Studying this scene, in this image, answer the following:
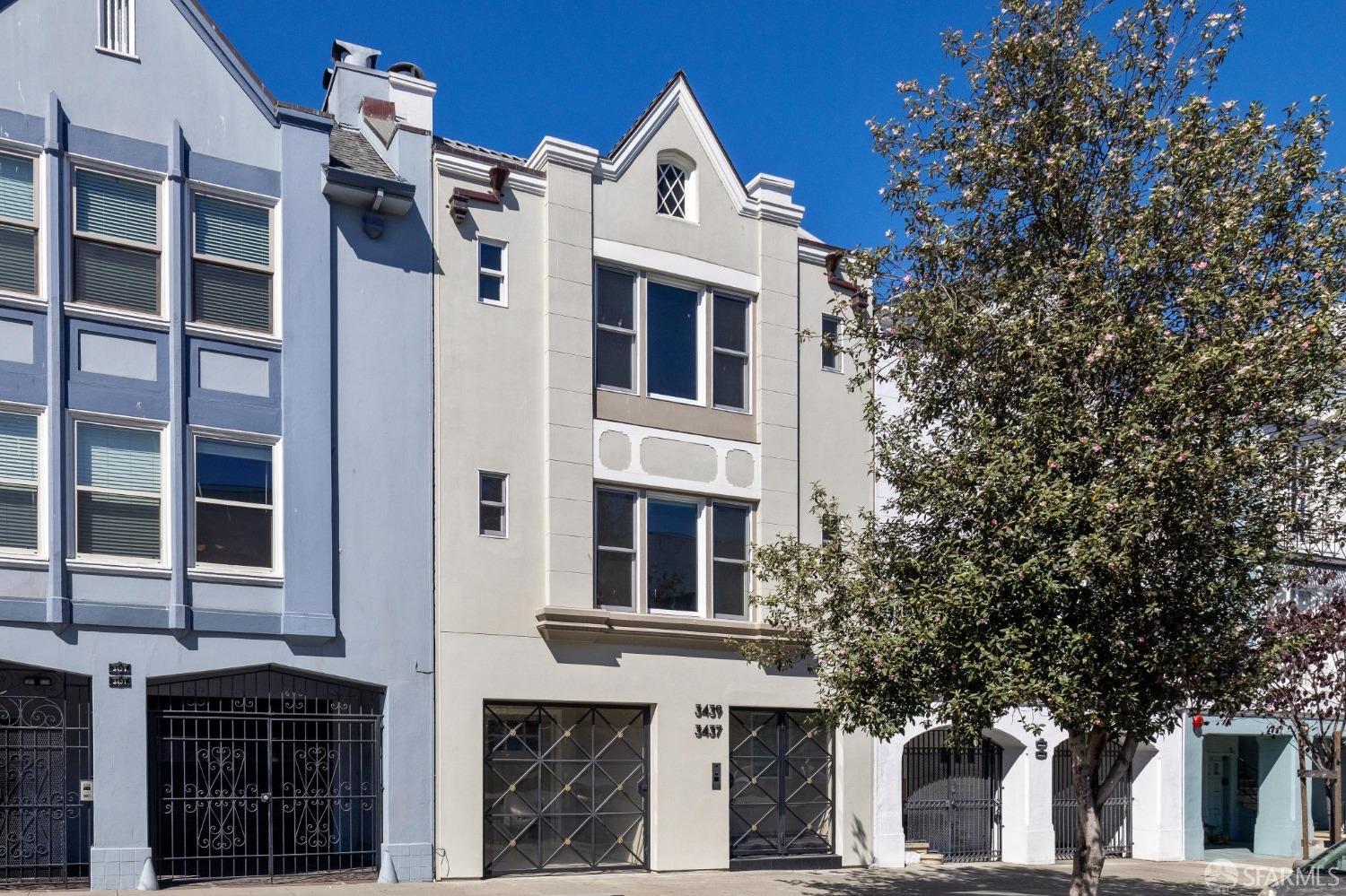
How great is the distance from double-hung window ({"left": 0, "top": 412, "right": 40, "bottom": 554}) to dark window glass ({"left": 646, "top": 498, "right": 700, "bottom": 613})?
817 cm

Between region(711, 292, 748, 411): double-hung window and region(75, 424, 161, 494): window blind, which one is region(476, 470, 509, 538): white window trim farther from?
region(75, 424, 161, 494): window blind

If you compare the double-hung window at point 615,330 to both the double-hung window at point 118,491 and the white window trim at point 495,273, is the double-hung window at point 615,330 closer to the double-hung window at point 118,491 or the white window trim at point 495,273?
the white window trim at point 495,273

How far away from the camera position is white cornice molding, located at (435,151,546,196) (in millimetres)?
17953

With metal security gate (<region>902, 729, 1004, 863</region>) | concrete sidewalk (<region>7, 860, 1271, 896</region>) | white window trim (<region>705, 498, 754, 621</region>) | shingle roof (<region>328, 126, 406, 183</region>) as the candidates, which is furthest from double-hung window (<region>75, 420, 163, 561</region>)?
metal security gate (<region>902, 729, 1004, 863</region>)

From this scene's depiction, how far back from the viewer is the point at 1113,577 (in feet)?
40.9

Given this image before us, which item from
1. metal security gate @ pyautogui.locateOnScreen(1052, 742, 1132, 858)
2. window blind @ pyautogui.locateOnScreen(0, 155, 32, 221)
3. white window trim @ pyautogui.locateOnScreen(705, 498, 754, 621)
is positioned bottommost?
metal security gate @ pyautogui.locateOnScreen(1052, 742, 1132, 858)

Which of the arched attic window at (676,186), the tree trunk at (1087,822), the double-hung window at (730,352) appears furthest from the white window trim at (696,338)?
the tree trunk at (1087,822)

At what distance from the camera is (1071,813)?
23.2 meters

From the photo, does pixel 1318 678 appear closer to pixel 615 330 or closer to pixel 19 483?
pixel 615 330

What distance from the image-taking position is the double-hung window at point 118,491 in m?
15.1

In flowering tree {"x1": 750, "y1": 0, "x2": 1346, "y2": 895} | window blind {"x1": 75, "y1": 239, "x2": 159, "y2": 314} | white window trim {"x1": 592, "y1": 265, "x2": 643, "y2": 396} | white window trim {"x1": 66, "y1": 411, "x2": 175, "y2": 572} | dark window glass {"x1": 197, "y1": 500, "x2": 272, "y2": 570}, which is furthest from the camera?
white window trim {"x1": 592, "y1": 265, "x2": 643, "y2": 396}

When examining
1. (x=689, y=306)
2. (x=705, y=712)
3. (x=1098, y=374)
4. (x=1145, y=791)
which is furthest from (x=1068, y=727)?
(x=1145, y=791)

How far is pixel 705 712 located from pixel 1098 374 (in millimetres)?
8471

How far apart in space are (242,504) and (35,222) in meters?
4.03
